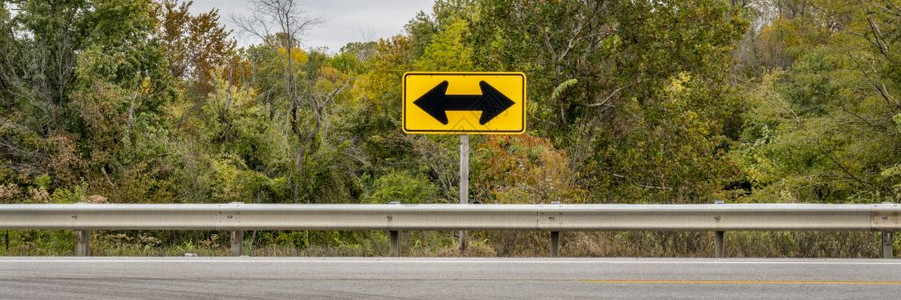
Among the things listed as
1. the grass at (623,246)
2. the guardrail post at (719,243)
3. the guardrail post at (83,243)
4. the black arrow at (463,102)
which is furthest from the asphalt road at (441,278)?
the black arrow at (463,102)

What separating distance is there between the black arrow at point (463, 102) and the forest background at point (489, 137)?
3497 mm

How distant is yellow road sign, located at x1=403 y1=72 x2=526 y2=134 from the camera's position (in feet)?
33.1

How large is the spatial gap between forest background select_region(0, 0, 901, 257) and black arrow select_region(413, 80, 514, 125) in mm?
3497

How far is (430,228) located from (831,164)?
20.5 meters

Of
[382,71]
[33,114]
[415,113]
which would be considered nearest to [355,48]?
[382,71]

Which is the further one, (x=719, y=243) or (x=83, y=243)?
(x=83, y=243)

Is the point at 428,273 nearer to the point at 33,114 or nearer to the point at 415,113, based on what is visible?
the point at 415,113

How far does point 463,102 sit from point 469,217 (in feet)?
4.57

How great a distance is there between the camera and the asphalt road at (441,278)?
6.95m

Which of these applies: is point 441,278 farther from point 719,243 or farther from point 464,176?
point 719,243

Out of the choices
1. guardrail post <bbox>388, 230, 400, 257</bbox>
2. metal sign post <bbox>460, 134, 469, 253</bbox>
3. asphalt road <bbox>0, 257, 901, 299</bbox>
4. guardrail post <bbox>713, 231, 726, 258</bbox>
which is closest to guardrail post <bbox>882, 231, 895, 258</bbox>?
asphalt road <bbox>0, 257, 901, 299</bbox>

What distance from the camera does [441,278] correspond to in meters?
7.66

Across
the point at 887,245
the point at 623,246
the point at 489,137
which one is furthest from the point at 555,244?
the point at 489,137

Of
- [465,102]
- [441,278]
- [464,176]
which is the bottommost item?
[441,278]
